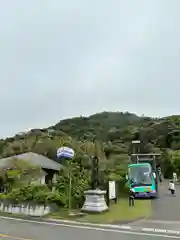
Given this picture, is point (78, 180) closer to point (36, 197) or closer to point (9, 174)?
point (36, 197)

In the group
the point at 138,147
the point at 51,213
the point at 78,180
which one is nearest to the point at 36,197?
the point at 51,213

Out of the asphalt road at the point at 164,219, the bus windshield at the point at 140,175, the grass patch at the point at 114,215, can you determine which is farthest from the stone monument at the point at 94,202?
the bus windshield at the point at 140,175

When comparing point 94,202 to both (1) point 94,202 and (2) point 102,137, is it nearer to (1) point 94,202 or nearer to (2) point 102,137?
(1) point 94,202

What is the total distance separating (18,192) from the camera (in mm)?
21578

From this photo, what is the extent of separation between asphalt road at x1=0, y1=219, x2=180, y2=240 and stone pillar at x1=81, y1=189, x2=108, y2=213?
12.3ft

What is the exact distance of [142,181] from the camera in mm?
28844

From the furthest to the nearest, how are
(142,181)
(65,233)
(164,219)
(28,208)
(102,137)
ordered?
1. (102,137)
2. (142,181)
3. (28,208)
4. (164,219)
5. (65,233)

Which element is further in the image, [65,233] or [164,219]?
[164,219]

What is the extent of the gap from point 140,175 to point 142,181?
1.69 feet

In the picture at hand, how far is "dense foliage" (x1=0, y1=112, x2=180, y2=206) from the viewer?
2275 cm

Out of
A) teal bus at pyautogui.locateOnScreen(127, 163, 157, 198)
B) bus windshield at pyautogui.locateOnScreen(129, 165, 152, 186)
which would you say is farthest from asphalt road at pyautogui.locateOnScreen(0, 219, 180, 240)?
bus windshield at pyautogui.locateOnScreen(129, 165, 152, 186)

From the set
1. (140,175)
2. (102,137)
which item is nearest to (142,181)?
(140,175)

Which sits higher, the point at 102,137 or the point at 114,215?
the point at 102,137

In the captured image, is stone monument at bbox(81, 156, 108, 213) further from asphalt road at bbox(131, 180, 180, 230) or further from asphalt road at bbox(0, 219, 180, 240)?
asphalt road at bbox(0, 219, 180, 240)
